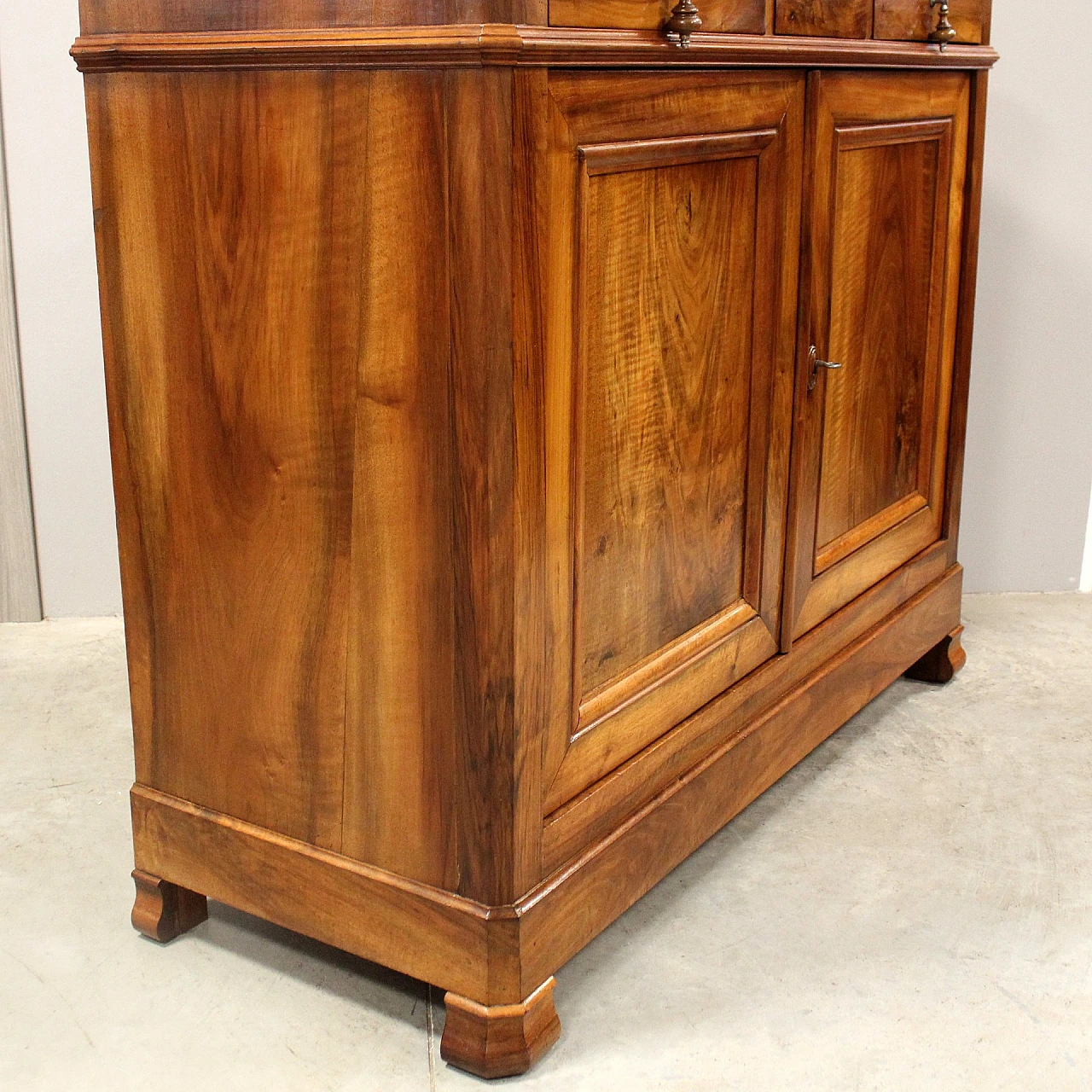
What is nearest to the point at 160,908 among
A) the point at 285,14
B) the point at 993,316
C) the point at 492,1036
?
the point at 492,1036

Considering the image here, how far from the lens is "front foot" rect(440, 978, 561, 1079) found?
1.67 meters

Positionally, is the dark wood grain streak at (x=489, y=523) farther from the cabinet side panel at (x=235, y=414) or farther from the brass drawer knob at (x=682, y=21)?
the brass drawer knob at (x=682, y=21)

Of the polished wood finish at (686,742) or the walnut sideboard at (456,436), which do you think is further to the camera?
the polished wood finish at (686,742)

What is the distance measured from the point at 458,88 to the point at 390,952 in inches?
38.7

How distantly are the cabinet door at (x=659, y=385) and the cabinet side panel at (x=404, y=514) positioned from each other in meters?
0.12

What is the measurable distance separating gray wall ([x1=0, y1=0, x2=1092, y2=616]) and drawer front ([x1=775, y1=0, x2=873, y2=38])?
0.98m

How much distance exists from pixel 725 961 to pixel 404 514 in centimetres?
76

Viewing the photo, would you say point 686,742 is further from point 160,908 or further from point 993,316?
point 993,316

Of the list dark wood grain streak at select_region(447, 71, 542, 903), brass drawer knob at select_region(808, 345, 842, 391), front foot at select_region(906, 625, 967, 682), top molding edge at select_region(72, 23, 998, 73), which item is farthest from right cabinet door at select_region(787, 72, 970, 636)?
dark wood grain streak at select_region(447, 71, 542, 903)

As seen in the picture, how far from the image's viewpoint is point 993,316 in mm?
3115

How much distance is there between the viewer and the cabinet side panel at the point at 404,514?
148 cm

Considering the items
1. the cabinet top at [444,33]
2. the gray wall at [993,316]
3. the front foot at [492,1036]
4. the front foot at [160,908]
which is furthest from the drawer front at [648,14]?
the gray wall at [993,316]

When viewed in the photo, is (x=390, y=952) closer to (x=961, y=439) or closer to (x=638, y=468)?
(x=638, y=468)

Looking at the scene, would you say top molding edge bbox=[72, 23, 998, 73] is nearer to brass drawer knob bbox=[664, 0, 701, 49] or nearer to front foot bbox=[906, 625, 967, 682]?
brass drawer knob bbox=[664, 0, 701, 49]
